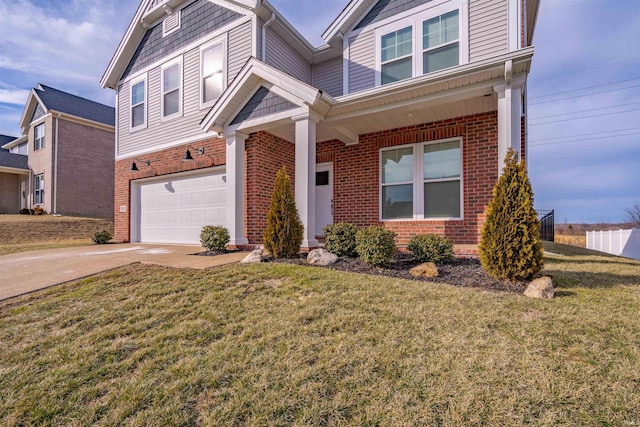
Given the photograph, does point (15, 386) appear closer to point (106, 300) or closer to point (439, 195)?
point (106, 300)

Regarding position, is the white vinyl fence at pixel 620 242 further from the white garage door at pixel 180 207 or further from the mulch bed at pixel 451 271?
the white garage door at pixel 180 207

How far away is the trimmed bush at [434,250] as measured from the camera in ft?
17.5

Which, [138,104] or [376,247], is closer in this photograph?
[376,247]

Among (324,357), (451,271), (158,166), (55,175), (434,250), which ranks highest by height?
(55,175)

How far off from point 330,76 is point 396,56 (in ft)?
9.18

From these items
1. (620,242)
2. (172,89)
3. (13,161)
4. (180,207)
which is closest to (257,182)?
(180,207)

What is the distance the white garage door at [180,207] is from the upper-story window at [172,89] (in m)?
2.12

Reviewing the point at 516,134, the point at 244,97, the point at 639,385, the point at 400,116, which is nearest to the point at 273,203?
the point at 244,97

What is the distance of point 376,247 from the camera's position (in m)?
4.98

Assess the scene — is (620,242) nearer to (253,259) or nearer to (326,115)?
(326,115)

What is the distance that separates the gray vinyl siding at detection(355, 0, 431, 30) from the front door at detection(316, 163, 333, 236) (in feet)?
12.7

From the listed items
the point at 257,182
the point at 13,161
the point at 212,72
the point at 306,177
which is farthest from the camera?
the point at 13,161

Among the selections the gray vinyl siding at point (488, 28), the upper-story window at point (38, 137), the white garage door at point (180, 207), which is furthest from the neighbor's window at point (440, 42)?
the upper-story window at point (38, 137)

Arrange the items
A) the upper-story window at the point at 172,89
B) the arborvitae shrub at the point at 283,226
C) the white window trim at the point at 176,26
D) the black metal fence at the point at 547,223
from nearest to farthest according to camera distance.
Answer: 1. the arborvitae shrub at the point at 283,226
2. the upper-story window at the point at 172,89
3. the white window trim at the point at 176,26
4. the black metal fence at the point at 547,223
